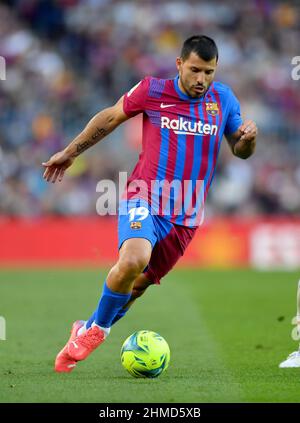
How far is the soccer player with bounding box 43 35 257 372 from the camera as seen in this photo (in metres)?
7.08

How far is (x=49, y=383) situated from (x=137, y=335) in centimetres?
87

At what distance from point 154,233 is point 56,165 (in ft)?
2.96

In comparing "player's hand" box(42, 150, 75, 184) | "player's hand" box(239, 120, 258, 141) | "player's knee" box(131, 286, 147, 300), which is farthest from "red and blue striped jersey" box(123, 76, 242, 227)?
"player's knee" box(131, 286, 147, 300)

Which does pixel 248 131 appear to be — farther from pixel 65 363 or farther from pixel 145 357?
pixel 65 363

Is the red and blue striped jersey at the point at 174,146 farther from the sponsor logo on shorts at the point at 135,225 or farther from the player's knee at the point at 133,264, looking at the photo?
the player's knee at the point at 133,264

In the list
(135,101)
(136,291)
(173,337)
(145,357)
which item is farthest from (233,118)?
(173,337)

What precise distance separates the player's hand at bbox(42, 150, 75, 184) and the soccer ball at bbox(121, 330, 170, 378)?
1374mm

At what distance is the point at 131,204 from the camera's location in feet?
23.5

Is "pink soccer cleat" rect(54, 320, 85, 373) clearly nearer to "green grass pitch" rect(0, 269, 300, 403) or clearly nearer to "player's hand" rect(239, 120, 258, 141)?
"green grass pitch" rect(0, 269, 300, 403)

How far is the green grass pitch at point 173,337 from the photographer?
630 centimetres

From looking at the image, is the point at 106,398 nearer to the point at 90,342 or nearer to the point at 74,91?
the point at 90,342

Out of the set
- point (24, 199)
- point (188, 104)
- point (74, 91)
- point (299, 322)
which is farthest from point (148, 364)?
point (74, 91)

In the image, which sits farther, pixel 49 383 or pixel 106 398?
pixel 49 383

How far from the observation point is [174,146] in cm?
725
